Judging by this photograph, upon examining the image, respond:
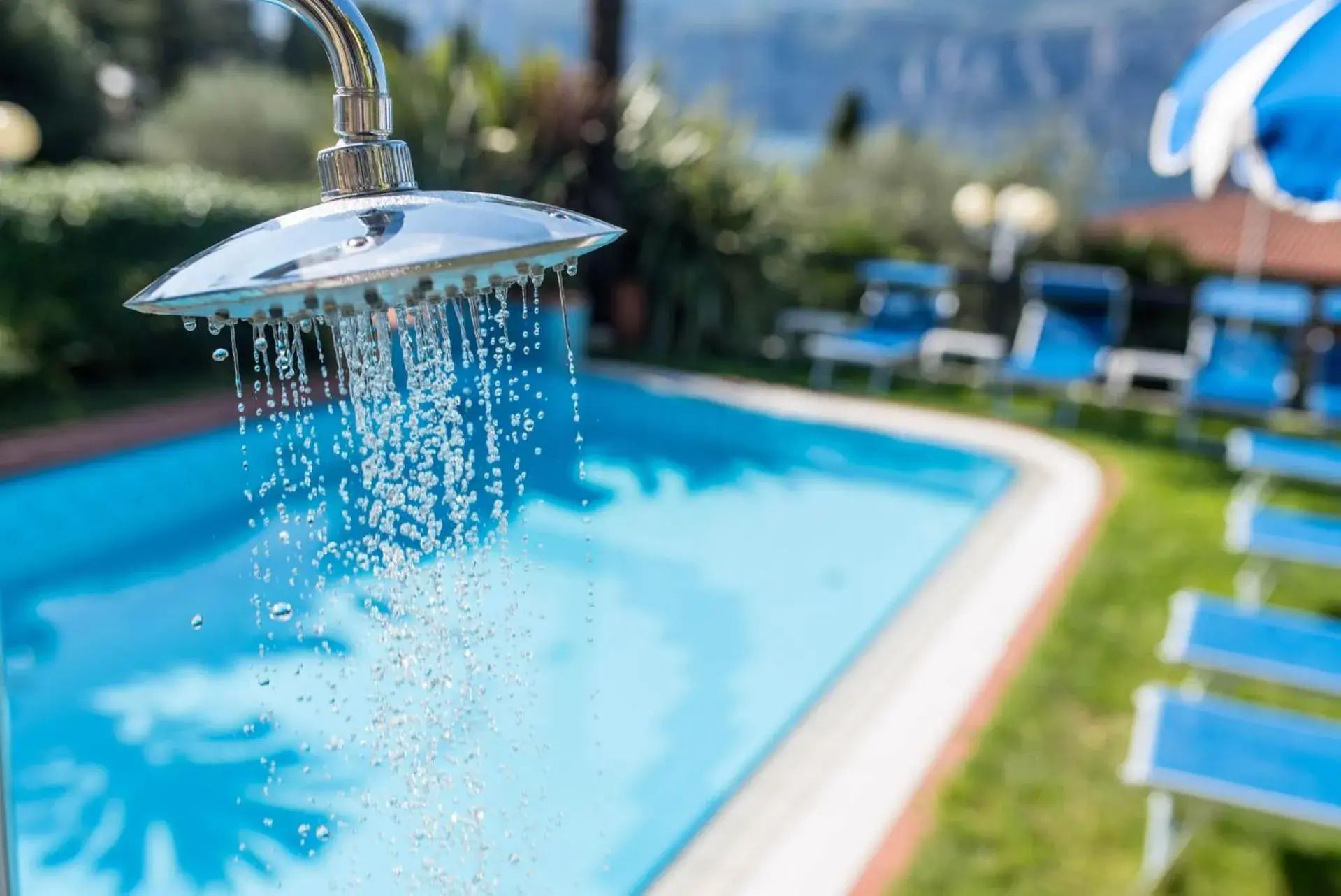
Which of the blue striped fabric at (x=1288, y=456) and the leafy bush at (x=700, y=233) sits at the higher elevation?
the leafy bush at (x=700, y=233)

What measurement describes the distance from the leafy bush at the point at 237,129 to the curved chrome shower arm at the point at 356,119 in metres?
12.5

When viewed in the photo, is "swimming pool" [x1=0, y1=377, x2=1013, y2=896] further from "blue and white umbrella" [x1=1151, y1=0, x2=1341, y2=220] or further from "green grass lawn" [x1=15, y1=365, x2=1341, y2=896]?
"blue and white umbrella" [x1=1151, y1=0, x2=1341, y2=220]

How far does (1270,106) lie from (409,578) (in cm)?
261

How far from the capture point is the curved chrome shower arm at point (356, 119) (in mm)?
902

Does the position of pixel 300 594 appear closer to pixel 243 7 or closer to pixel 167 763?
pixel 167 763

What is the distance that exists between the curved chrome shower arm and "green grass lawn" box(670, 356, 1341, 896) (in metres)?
2.50

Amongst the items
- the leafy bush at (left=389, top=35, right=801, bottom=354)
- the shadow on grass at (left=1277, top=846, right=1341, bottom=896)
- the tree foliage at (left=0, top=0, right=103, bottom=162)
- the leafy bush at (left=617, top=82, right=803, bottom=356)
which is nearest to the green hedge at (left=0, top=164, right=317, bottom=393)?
the leafy bush at (left=389, top=35, right=801, bottom=354)

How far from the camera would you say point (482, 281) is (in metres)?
0.81

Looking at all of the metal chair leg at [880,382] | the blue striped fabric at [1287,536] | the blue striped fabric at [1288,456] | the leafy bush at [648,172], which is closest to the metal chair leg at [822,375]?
the metal chair leg at [880,382]

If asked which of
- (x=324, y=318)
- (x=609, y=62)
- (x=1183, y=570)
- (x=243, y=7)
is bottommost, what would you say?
(x=1183, y=570)

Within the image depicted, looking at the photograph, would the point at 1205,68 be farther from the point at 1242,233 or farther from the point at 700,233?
the point at 1242,233

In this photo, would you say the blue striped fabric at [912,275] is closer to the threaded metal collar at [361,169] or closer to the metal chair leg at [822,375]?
the metal chair leg at [822,375]

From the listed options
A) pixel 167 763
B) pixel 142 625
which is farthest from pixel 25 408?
pixel 167 763

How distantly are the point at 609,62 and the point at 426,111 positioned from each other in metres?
2.06
